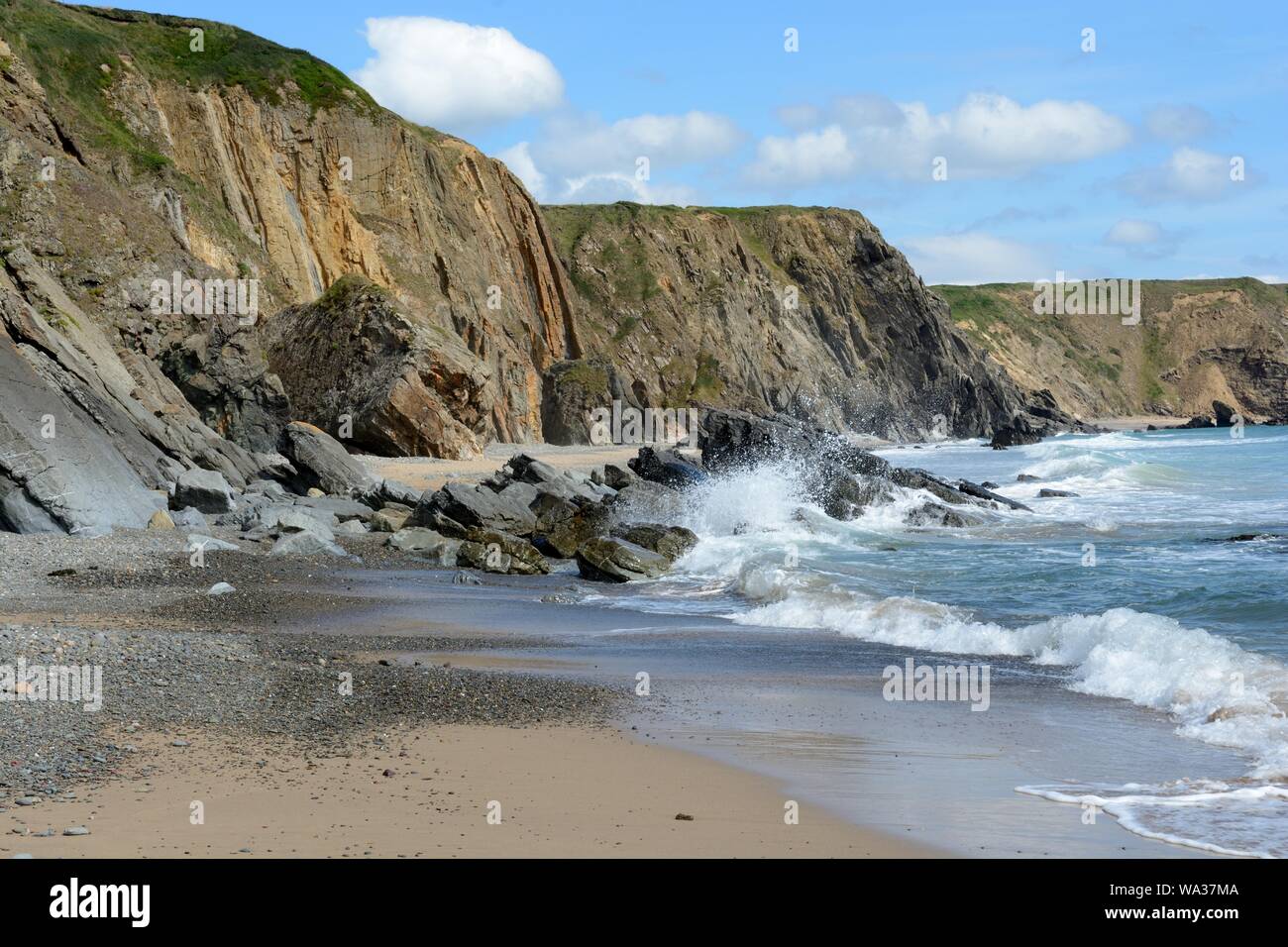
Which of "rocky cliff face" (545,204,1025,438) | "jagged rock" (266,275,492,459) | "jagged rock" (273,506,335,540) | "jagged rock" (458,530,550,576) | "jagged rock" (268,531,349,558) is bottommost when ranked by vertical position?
"jagged rock" (458,530,550,576)

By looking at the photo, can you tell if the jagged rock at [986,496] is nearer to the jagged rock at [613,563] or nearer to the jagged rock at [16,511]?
the jagged rock at [613,563]

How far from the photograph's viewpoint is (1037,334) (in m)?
150

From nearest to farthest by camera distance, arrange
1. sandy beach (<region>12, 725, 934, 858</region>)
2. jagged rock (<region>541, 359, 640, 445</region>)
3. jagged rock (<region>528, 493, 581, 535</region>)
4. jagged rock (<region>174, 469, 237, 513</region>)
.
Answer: sandy beach (<region>12, 725, 934, 858</region>), jagged rock (<region>174, 469, 237, 513</region>), jagged rock (<region>528, 493, 581, 535</region>), jagged rock (<region>541, 359, 640, 445</region>)

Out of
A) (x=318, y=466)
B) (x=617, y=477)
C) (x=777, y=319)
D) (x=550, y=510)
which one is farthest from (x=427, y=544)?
(x=777, y=319)

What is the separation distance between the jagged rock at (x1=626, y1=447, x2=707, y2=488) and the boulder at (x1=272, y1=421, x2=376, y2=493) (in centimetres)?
626

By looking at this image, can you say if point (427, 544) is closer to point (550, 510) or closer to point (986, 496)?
point (550, 510)

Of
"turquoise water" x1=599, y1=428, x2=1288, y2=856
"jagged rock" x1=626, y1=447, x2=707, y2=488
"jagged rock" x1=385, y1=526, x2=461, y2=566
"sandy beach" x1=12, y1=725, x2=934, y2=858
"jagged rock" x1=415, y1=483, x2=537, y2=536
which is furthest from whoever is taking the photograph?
"jagged rock" x1=626, y1=447, x2=707, y2=488

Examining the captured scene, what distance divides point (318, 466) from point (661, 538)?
863 centimetres

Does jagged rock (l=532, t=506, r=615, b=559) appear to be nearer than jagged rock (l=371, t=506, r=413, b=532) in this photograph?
Yes

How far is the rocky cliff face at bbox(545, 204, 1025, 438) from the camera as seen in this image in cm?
8125

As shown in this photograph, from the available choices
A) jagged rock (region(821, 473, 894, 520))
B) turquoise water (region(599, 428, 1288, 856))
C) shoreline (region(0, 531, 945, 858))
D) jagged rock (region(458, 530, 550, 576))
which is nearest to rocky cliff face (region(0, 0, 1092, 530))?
jagged rock (region(458, 530, 550, 576))

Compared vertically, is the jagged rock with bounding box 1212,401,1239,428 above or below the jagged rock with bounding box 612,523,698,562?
above

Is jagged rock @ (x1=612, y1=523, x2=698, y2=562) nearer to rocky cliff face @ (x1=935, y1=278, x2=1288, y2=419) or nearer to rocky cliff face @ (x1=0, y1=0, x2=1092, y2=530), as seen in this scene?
rocky cliff face @ (x1=0, y1=0, x2=1092, y2=530)
